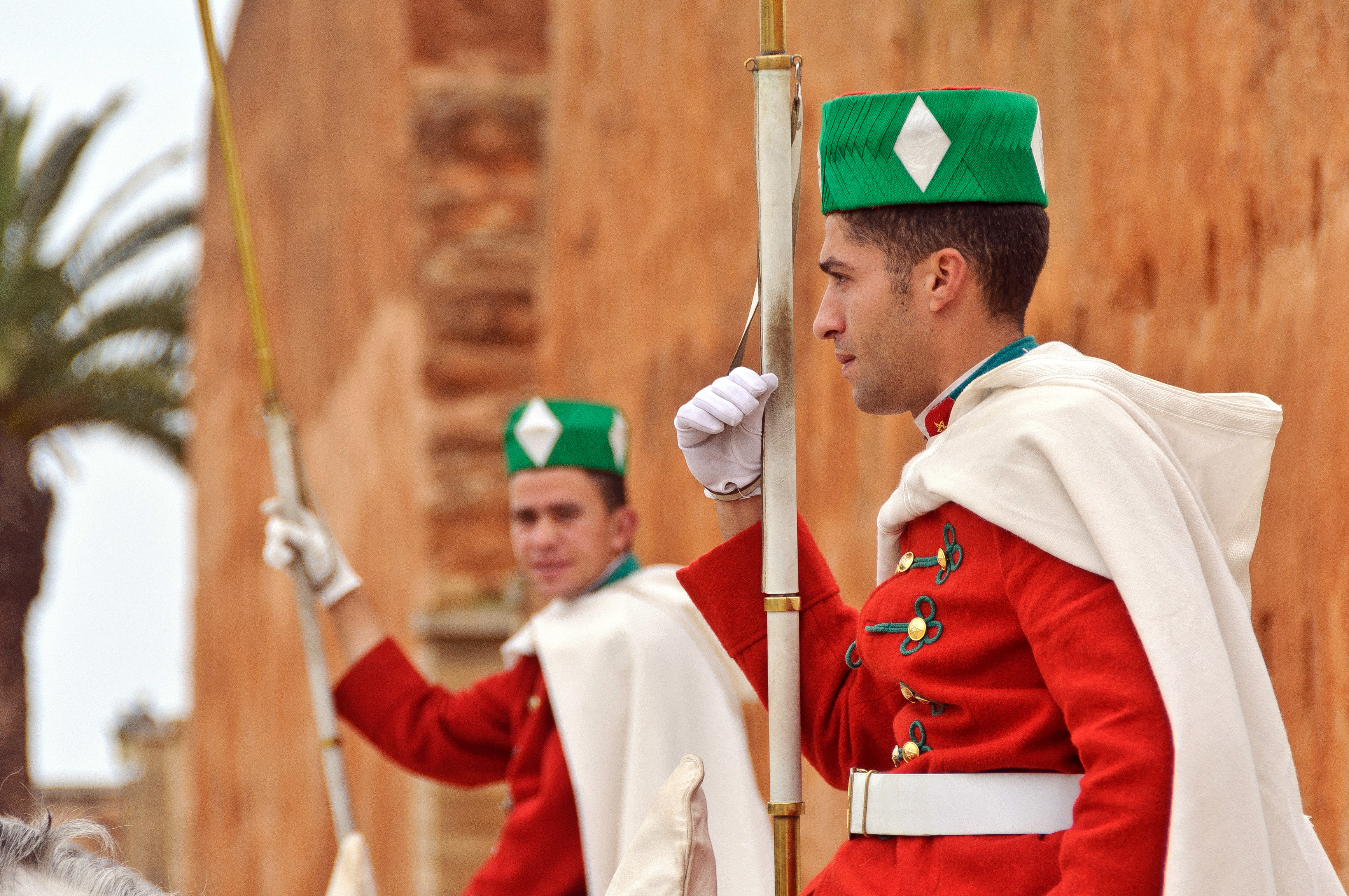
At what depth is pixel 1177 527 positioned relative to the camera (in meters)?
1.71

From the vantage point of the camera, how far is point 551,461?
378cm

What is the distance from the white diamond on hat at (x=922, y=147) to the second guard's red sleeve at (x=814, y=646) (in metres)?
0.52

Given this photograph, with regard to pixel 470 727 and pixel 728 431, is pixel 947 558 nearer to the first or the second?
pixel 728 431

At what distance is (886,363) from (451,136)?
18.7 ft

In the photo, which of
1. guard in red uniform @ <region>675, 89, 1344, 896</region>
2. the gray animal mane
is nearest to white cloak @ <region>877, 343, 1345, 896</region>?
guard in red uniform @ <region>675, 89, 1344, 896</region>

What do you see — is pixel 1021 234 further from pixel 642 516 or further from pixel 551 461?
pixel 642 516

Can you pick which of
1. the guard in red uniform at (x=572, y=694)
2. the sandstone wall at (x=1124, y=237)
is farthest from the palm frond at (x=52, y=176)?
the guard in red uniform at (x=572, y=694)

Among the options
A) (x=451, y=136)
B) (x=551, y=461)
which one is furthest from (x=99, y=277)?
(x=551, y=461)

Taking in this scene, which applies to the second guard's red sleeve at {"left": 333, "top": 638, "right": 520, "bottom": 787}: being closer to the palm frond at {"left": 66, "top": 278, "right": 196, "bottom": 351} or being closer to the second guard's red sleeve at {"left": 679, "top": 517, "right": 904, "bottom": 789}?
the second guard's red sleeve at {"left": 679, "top": 517, "right": 904, "bottom": 789}

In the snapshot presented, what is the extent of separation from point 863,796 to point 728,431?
19.5 inches

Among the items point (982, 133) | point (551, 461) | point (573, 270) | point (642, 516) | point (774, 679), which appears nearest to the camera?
point (982, 133)

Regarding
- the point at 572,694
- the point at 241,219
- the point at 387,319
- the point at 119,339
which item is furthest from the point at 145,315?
the point at 572,694

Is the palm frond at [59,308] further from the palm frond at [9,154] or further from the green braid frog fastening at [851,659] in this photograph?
the green braid frog fastening at [851,659]

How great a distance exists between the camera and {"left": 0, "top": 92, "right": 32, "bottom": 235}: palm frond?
39.2ft
